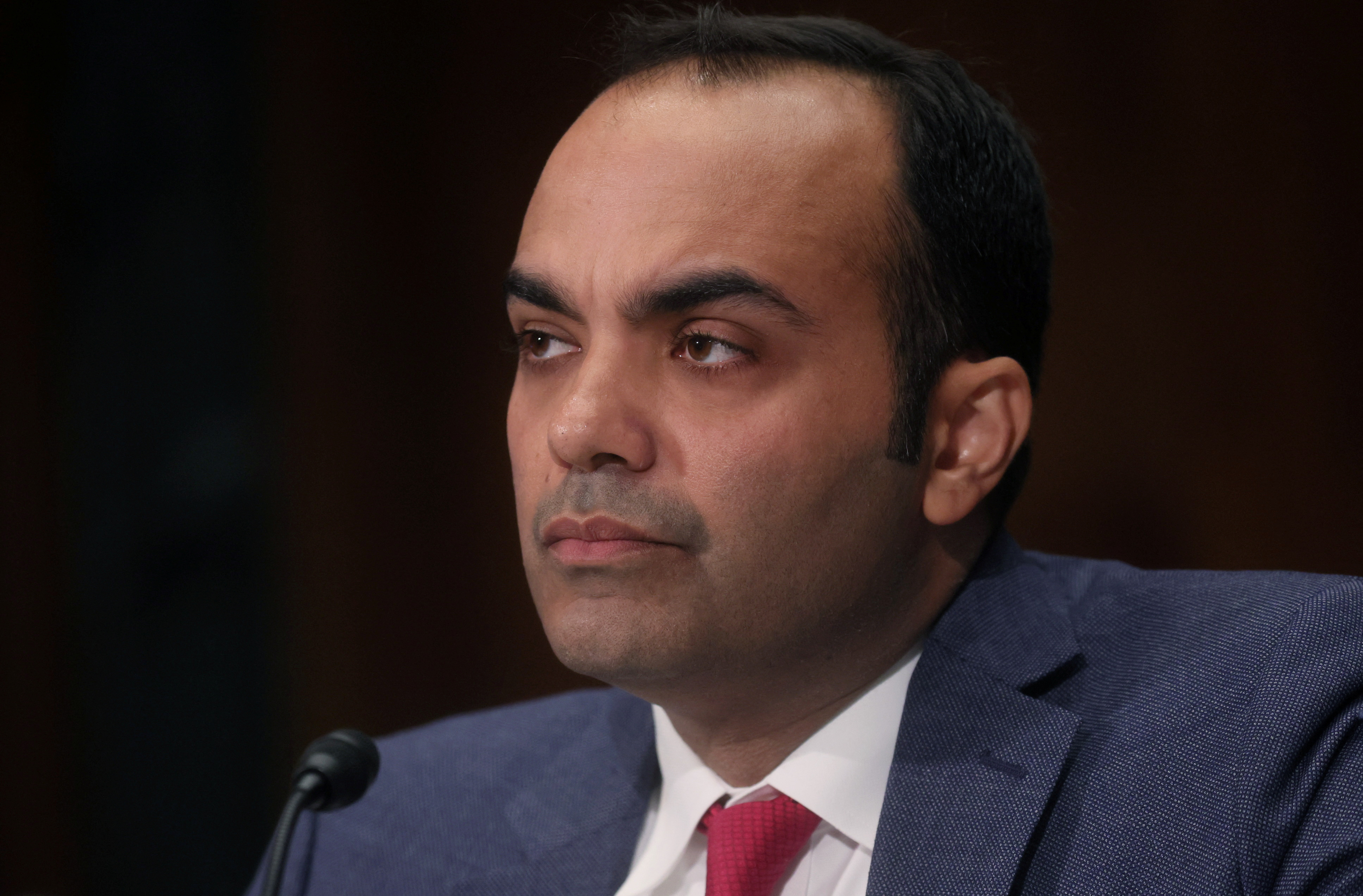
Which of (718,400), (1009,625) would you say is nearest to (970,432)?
(1009,625)

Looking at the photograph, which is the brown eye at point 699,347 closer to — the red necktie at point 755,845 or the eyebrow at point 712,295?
the eyebrow at point 712,295

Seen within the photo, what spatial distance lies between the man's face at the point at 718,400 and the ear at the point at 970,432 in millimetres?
52

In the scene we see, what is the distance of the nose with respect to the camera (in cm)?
140

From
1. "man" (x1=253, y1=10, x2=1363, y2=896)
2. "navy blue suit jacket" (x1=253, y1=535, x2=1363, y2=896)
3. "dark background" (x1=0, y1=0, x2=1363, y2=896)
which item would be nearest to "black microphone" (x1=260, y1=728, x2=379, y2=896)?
"man" (x1=253, y1=10, x2=1363, y2=896)

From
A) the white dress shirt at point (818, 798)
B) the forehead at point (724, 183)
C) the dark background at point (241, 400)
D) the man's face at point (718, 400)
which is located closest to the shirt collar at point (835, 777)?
the white dress shirt at point (818, 798)

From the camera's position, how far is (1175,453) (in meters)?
2.54

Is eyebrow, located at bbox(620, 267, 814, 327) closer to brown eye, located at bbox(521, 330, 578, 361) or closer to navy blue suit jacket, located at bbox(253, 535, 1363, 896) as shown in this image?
brown eye, located at bbox(521, 330, 578, 361)

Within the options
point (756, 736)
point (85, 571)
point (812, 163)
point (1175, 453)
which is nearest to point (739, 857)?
point (756, 736)

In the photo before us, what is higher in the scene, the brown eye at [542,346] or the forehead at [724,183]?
the forehead at [724,183]

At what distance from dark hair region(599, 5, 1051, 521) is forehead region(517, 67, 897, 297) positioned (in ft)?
0.14

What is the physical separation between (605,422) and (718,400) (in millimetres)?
139

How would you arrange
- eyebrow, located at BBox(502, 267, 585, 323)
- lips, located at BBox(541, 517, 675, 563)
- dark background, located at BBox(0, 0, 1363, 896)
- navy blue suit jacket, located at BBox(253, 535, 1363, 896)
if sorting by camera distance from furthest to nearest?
dark background, located at BBox(0, 0, 1363, 896) < eyebrow, located at BBox(502, 267, 585, 323) < lips, located at BBox(541, 517, 675, 563) < navy blue suit jacket, located at BBox(253, 535, 1363, 896)

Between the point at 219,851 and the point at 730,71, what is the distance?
2729 mm

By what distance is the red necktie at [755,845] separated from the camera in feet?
4.89
